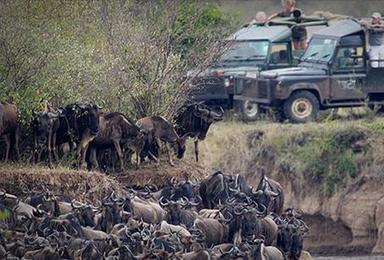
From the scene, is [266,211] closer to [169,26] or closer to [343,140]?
[169,26]

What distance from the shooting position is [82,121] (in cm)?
3675

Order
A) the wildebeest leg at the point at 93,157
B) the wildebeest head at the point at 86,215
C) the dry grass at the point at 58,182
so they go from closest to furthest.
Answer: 1. the wildebeest head at the point at 86,215
2. the dry grass at the point at 58,182
3. the wildebeest leg at the point at 93,157

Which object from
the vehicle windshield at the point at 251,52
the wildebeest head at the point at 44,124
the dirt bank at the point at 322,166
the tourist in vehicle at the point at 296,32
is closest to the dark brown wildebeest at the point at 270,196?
the wildebeest head at the point at 44,124

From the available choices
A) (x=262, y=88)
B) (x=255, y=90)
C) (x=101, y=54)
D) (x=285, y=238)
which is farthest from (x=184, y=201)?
(x=255, y=90)

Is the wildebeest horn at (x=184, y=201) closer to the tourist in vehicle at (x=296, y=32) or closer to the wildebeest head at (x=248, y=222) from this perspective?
the wildebeest head at (x=248, y=222)

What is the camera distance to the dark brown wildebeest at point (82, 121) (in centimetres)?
3662

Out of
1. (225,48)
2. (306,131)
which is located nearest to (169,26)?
(225,48)

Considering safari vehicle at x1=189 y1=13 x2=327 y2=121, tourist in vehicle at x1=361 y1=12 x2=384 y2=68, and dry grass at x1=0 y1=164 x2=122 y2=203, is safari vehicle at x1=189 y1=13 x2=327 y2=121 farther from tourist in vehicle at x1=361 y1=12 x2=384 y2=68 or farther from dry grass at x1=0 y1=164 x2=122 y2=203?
dry grass at x1=0 y1=164 x2=122 y2=203

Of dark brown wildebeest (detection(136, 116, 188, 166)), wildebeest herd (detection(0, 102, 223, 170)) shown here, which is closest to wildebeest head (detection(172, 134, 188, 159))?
wildebeest herd (detection(0, 102, 223, 170))

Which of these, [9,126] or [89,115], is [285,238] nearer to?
[89,115]

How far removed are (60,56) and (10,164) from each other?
11.0ft

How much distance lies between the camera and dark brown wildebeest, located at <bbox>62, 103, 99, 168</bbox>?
36625 millimetres

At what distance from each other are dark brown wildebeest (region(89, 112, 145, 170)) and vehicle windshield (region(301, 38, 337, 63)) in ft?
31.4

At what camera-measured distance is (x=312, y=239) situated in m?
44.9
